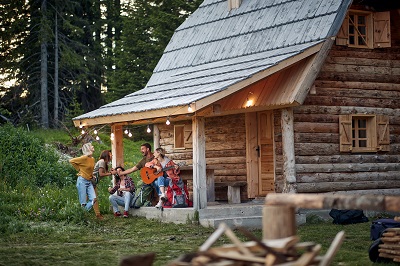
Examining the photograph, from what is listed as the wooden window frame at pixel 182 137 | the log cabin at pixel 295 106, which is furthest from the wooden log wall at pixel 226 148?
the wooden window frame at pixel 182 137

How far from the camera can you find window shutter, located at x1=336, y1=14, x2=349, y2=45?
757 inches

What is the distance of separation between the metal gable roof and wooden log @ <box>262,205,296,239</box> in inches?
346

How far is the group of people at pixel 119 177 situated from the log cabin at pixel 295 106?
0.87 metres

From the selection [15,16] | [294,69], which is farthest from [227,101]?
[15,16]

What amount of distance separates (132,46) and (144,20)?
1.33m

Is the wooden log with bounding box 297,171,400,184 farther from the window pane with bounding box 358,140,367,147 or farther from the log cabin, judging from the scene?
the window pane with bounding box 358,140,367,147

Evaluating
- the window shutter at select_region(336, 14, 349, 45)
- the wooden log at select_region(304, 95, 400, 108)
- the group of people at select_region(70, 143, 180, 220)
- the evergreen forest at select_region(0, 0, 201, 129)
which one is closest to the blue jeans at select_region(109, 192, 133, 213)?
the group of people at select_region(70, 143, 180, 220)

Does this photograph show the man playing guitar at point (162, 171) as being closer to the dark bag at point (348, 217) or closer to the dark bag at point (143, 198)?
the dark bag at point (143, 198)

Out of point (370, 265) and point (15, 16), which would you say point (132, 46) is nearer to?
point (15, 16)

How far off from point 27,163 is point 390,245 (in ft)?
46.6

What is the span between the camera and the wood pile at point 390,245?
455 inches

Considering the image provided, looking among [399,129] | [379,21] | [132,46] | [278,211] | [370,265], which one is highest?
[132,46]

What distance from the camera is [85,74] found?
36562 millimetres

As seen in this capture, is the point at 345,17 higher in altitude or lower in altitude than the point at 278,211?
higher
